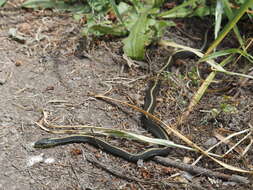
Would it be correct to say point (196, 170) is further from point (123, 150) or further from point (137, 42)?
point (137, 42)

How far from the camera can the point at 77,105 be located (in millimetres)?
3707

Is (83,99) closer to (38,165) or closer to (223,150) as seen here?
(38,165)

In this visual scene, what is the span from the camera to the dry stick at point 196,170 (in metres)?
3.04

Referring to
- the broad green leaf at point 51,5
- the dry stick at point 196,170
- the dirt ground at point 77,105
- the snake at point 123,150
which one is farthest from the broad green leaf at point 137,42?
the dry stick at point 196,170

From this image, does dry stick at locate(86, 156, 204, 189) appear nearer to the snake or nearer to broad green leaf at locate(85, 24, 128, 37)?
the snake

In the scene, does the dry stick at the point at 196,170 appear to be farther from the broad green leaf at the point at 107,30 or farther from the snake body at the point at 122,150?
the broad green leaf at the point at 107,30

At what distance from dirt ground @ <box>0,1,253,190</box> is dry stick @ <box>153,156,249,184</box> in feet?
0.12

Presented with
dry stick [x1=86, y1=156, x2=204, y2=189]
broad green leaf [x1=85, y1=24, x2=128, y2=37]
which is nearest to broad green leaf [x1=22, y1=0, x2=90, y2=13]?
broad green leaf [x1=85, y1=24, x2=128, y2=37]

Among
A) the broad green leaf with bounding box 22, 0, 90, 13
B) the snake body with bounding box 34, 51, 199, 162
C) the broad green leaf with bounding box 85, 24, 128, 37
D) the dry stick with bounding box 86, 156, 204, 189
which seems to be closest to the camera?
the dry stick with bounding box 86, 156, 204, 189

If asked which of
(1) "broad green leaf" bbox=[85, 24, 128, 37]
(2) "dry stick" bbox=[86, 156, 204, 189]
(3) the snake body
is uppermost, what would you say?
(1) "broad green leaf" bbox=[85, 24, 128, 37]

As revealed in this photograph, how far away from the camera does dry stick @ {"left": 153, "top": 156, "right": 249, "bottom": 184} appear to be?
3042 millimetres

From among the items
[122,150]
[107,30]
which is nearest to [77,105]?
[122,150]

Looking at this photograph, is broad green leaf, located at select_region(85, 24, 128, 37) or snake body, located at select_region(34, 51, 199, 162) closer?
snake body, located at select_region(34, 51, 199, 162)

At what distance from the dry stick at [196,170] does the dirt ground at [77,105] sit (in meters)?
0.04
